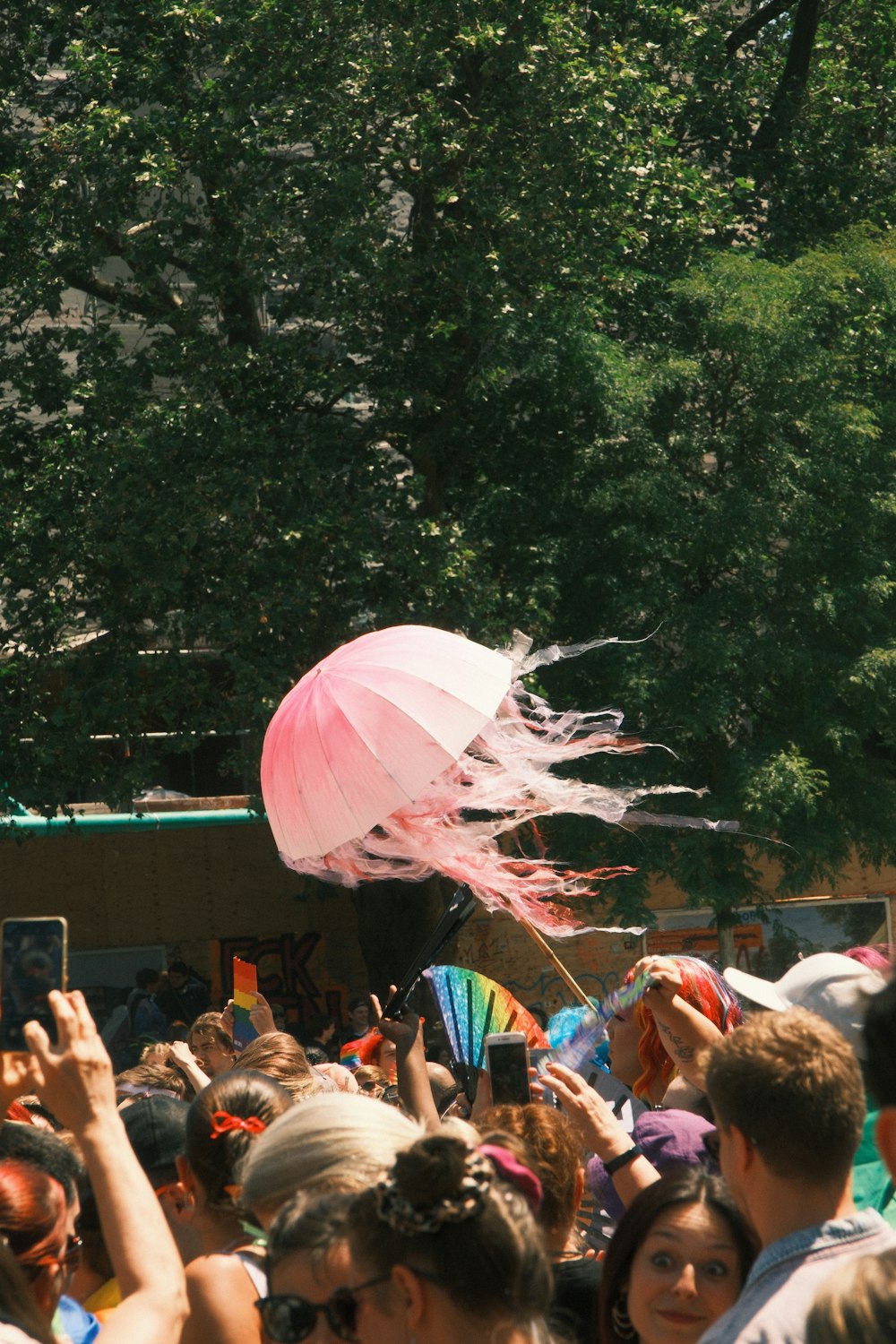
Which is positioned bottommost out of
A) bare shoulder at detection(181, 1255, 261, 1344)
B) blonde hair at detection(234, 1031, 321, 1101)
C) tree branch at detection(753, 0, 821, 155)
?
blonde hair at detection(234, 1031, 321, 1101)

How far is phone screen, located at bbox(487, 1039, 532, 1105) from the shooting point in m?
4.02

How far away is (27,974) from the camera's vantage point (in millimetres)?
2668

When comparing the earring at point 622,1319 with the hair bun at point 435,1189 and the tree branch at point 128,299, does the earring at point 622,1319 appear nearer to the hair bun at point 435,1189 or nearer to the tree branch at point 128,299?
the hair bun at point 435,1189

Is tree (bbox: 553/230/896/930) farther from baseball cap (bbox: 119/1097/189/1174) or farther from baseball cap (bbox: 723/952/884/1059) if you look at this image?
baseball cap (bbox: 119/1097/189/1174)

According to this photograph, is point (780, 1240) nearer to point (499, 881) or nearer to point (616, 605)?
point (499, 881)

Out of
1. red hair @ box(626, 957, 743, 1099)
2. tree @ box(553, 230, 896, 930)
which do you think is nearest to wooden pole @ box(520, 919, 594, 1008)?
red hair @ box(626, 957, 743, 1099)

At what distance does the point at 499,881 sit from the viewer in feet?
19.1

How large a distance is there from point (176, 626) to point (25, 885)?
5.35m

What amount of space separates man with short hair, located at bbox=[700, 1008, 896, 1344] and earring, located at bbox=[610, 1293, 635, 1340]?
0.60 metres

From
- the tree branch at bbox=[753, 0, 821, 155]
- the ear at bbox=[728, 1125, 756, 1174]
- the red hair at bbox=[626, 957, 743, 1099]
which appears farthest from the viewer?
the tree branch at bbox=[753, 0, 821, 155]

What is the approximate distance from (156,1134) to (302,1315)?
155 cm

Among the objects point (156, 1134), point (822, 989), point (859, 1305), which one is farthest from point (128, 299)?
point (859, 1305)

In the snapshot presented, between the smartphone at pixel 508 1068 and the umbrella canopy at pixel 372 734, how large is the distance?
1458mm

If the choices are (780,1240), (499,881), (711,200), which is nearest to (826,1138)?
(780,1240)
